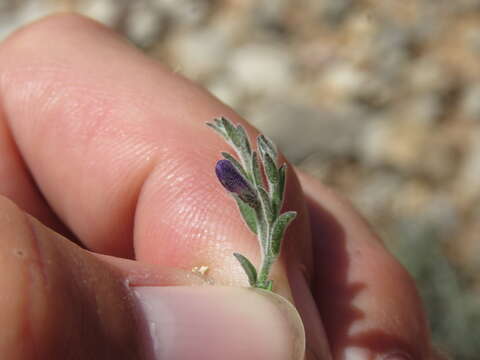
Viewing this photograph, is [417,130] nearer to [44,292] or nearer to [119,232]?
[119,232]

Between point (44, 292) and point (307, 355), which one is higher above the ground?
point (44, 292)

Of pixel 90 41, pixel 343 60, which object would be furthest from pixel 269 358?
pixel 343 60

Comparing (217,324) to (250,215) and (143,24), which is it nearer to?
(250,215)

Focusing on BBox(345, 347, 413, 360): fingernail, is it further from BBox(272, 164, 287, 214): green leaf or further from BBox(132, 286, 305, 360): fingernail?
BBox(272, 164, 287, 214): green leaf

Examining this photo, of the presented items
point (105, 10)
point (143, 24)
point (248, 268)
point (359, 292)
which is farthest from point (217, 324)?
point (105, 10)

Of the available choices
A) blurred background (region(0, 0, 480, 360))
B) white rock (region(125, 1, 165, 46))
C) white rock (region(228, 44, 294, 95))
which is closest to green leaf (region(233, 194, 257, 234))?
blurred background (region(0, 0, 480, 360))

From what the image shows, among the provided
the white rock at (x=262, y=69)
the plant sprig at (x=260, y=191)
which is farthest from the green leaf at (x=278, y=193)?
the white rock at (x=262, y=69)
